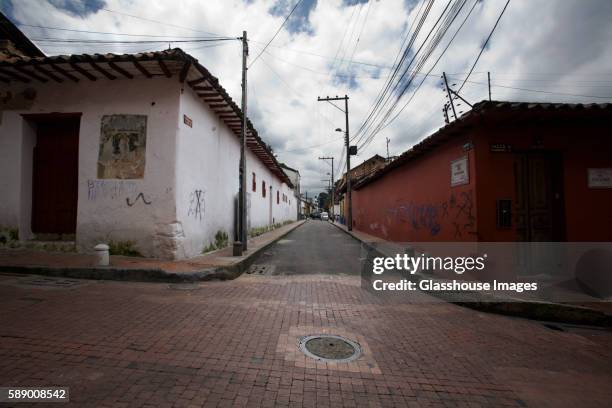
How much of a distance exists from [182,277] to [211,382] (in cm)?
374

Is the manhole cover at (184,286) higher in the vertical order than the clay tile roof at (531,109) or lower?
lower

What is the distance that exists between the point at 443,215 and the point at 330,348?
570cm

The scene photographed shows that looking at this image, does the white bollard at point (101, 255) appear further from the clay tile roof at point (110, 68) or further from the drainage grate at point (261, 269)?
the clay tile roof at point (110, 68)

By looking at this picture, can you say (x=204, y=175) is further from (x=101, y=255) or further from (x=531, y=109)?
(x=531, y=109)

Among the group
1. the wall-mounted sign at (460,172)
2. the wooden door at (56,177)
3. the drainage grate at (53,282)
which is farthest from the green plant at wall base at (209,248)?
the wall-mounted sign at (460,172)

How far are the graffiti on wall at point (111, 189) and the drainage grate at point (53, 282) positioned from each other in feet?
7.54

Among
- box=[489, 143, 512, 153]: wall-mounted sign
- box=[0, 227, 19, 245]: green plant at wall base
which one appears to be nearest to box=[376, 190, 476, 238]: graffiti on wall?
box=[489, 143, 512, 153]: wall-mounted sign

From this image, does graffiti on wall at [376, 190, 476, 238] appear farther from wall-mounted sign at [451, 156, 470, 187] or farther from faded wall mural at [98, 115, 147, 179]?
faded wall mural at [98, 115, 147, 179]

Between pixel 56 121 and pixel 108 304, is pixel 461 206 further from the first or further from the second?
pixel 56 121

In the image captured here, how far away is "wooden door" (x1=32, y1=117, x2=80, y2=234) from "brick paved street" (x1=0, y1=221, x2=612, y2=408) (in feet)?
10.6

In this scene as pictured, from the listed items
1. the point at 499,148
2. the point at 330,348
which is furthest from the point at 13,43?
the point at 499,148

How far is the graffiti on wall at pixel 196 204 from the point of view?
7934 millimetres

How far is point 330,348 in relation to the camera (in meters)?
3.35

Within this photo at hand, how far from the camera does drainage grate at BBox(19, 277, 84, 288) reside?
17.0ft
